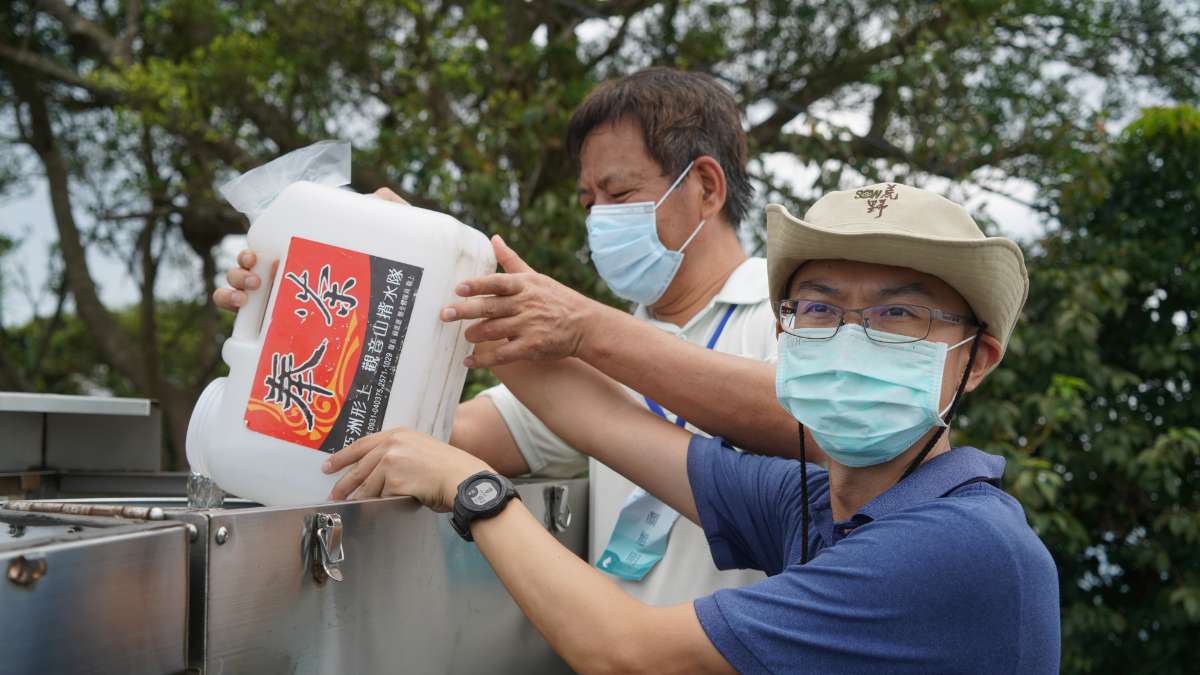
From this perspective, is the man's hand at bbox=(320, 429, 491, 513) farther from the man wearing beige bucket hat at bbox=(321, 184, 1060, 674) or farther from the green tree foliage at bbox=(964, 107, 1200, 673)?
the green tree foliage at bbox=(964, 107, 1200, 673)

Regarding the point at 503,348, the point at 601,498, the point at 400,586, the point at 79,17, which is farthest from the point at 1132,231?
the point at 79,17

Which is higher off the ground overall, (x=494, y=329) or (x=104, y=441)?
(x=494, y=329)

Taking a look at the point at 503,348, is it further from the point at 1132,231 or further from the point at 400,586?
the point at 1132,231

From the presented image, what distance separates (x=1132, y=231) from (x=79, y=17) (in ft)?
22.6

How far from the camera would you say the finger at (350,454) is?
1.53 m

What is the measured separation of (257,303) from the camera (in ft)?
5.32

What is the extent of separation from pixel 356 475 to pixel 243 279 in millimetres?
355

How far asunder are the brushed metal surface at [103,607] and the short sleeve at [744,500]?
0.89 metres

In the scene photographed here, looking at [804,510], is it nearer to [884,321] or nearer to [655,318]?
[884,321]

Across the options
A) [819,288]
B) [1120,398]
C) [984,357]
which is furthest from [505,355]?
[1120,398]

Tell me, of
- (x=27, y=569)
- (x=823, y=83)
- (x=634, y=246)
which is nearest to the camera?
(x=27, y=569)

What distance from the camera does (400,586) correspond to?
1489mm

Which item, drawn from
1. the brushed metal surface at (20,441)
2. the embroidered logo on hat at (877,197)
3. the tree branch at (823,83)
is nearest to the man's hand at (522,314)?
the embroidered logo on hat at (877,197)

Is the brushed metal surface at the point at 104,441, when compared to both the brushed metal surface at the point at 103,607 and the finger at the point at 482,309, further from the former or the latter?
the brushed metal surface at the point at 103,607
